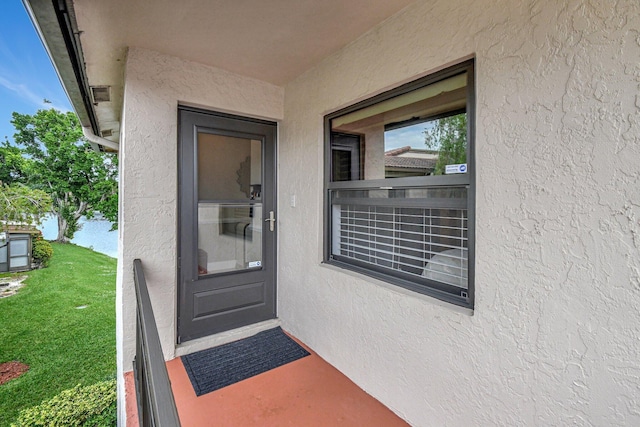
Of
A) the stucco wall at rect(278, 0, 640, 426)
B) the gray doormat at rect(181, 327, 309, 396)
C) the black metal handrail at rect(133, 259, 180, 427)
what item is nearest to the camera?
the black metal handrail at rect(133, 259, 180, 427)

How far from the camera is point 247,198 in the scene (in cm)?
300

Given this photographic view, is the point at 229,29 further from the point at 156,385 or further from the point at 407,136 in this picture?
the point at 156,385

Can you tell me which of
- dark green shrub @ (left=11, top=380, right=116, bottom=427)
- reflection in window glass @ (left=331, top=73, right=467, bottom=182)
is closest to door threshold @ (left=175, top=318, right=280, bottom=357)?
reflection in window glass @ (left=331, top=73, right=467, bottom=182)

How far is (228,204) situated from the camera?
2891 millimetres

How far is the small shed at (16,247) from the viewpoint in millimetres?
8469

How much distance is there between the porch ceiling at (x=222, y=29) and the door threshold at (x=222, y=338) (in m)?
2.48

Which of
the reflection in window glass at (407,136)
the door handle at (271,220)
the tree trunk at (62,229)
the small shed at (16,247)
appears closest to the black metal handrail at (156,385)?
the reflection in window glass at (407,136)

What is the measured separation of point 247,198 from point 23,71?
1583 cm

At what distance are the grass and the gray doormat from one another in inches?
129

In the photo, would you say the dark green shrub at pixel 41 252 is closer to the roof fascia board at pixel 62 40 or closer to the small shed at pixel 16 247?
the small shed at pixel 16 247

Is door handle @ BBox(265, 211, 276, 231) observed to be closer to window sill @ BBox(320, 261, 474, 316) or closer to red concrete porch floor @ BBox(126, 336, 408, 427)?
window sill @ BBox(320, 261, 474, 316)

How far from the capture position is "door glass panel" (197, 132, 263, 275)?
9.05 ft

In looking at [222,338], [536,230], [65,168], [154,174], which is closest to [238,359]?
[222,338]

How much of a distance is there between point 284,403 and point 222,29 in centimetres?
264
